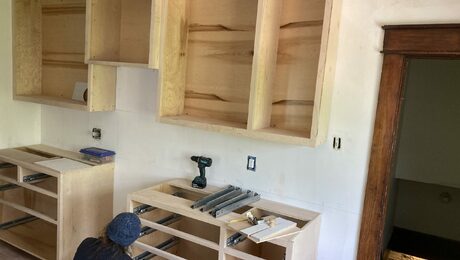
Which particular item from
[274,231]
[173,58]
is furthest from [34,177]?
[274,231]

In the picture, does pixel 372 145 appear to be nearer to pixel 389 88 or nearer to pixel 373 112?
pixel 373 112

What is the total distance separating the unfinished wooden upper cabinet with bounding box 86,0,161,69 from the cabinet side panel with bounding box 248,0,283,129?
0.87 metres

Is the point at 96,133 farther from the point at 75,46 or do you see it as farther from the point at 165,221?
the point at 165,221

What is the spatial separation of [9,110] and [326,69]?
2606 mm

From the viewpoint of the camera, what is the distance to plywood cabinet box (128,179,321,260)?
1.86 m

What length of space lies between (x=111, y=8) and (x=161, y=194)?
52.3 inches

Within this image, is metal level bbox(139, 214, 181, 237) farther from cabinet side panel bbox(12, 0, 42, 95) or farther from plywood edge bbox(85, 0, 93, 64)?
cabinet side panel bbox(12, 0, 42, 95)

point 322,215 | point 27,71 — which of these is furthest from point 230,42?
point 27,71

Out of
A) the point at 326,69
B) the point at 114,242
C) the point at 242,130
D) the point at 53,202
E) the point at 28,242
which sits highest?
the point at 326,69

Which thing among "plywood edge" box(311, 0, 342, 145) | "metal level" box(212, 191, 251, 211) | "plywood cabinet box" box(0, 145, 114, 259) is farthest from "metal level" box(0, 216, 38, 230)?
"plywood edge" box(311, 0, 342, 145)

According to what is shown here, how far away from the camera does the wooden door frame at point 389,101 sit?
172cm

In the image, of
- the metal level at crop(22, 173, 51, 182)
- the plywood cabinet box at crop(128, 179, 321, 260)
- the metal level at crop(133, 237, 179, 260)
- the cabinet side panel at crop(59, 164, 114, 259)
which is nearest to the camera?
the plywood cabinet box at crop(128, 179, 321, 260)

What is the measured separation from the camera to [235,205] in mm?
2068

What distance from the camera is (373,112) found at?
1.90 m
